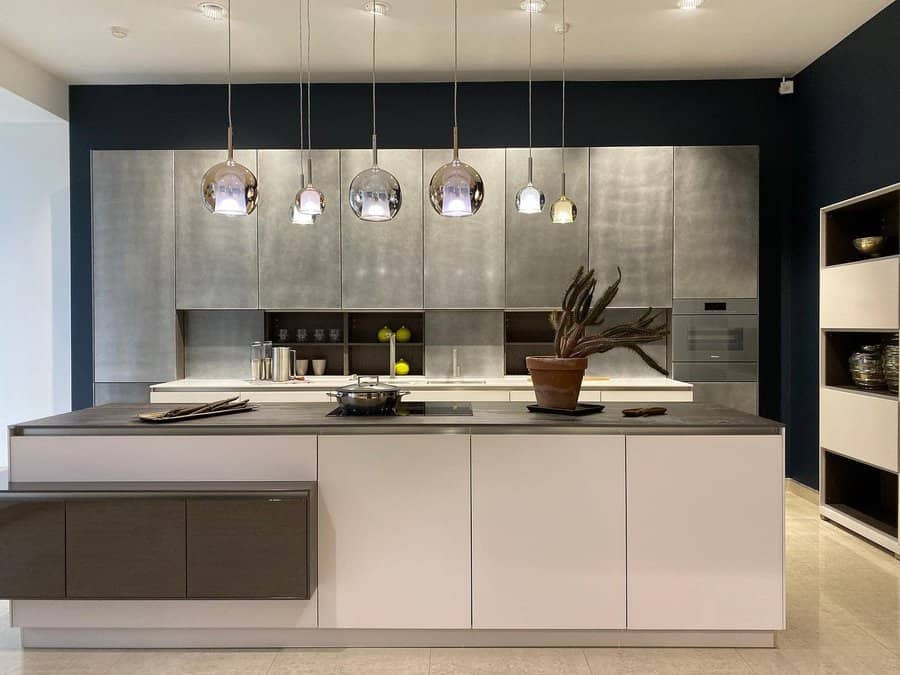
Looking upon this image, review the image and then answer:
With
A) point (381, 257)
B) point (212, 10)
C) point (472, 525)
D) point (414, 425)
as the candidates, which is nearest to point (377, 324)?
point (381, 257)

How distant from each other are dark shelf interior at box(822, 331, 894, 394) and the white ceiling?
1985mm

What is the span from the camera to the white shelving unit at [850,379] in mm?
3809

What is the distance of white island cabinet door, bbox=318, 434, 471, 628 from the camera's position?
272cm

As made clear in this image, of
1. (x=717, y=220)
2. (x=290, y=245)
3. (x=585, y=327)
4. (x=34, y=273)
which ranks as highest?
(x=717, y=220)

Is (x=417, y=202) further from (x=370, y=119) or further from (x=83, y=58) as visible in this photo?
(x=83, y=58)

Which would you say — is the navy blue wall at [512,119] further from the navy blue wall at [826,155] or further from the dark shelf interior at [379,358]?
the dark shelf interior at [379,358]

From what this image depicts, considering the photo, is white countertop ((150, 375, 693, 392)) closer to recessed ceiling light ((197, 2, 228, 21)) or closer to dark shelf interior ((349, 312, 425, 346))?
dark shelf interior ((349, 312, 425, 346))

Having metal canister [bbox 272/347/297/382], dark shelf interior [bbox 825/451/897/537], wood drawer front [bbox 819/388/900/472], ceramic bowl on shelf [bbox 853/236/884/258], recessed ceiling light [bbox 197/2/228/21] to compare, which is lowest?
dark shelf interior [bbox 825/451/897/537]

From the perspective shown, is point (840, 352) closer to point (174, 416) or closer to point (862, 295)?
point (862, 295)

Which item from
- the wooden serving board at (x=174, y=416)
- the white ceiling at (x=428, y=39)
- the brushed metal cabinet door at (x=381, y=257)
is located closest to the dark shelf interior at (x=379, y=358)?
the brushed metal cabinet door at (x=381, y=257)

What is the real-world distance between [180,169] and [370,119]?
149cm

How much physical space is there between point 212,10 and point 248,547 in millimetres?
3266

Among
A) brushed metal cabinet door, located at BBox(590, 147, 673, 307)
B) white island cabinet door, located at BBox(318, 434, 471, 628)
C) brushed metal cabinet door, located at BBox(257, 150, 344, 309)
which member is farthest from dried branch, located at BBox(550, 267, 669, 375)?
brushed metal cabinet door, located at BBox(257, 150, 344, 309)

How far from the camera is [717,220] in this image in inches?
201
